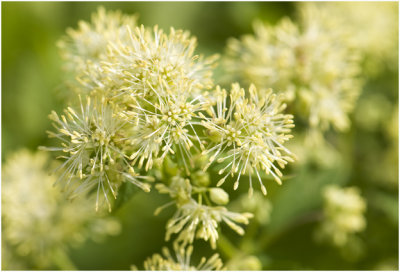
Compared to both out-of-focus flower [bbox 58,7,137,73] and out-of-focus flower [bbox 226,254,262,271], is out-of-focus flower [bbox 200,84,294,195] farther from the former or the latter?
out-of-focus flower [bbox 58,7,137,73]

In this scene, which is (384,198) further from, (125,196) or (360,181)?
(125,196)

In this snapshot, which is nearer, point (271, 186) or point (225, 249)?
point (225, 249)

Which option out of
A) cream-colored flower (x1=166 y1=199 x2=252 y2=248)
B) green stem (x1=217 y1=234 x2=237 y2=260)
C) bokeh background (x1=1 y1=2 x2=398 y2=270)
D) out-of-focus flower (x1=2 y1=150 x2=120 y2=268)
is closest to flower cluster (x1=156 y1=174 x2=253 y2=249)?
cream-colored flower (x1=166 y1=199 x2=252 y2=248)

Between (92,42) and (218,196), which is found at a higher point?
(92,42)

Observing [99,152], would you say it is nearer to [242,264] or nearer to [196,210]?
[196,210]

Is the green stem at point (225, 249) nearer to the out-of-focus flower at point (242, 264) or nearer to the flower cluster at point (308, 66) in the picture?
the out-of-focus flower at point (242, 264)

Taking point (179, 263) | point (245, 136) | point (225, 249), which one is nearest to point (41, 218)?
point (179, 263)

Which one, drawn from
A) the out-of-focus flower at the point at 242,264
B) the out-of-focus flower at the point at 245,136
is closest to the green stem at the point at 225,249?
the out-of-focus flower at the point at 242,264
